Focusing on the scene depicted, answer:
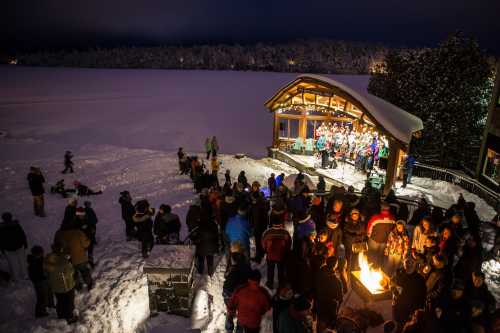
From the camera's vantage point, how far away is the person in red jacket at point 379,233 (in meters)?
6.30

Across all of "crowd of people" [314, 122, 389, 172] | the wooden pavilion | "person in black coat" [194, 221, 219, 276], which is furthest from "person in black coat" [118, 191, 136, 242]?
"crowd of people" [314, 122, 389, 172]

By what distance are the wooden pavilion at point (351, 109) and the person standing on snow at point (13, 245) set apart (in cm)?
1073

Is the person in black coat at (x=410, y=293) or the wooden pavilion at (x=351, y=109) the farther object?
the wooden pavilion at (x=351, y=109)

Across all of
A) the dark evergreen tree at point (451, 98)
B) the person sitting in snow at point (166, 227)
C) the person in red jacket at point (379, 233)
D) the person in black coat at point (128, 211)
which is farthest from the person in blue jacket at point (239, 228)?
the dark evergreen tree at point (451, 98)

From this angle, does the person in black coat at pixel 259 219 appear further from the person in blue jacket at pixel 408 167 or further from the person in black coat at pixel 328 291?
the person in blue jacket at pixel 408 167

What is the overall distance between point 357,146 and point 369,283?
1088 centimetres

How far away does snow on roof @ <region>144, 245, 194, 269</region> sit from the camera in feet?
16.8

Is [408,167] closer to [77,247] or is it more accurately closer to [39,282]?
[77,247]

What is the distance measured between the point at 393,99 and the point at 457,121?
474 centimetres

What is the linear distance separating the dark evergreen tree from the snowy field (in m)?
5.91

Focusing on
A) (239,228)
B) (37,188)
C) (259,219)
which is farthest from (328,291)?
(37,188)

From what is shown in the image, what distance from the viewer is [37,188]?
358 inches

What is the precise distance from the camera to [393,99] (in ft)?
72.3

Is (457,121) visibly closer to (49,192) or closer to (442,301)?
(442,301)
